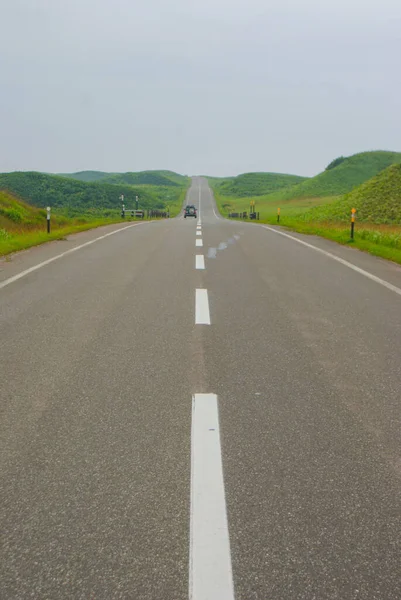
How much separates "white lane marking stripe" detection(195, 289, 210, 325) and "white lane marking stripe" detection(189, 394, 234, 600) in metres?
2.91

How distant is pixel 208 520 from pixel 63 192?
90.0m

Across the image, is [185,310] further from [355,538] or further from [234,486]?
[355,538]

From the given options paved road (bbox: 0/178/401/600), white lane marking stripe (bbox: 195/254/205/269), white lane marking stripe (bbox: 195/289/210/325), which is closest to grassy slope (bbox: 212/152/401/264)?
white lane marking stripe (bbox: 195/254/205/269)

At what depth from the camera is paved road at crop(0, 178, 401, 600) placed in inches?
87.7

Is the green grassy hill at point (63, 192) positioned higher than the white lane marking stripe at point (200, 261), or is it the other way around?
the green grassy hill at point (63, 192)

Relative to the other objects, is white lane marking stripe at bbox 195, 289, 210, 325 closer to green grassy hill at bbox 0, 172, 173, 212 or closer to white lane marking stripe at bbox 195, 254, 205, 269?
white lane marking stripe at bbox 195, 254, 205, 269

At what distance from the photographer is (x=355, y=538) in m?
2.44

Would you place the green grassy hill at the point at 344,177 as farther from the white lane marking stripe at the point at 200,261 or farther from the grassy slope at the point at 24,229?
the white lane marking stripe at the point at 200,261

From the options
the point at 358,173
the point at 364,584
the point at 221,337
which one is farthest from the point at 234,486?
the point at 358,173

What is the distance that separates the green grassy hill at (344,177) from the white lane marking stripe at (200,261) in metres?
89.9

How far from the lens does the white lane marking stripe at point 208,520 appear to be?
215cm

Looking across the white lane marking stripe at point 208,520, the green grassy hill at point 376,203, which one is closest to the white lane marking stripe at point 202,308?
the white lane marking stripe at point 208,520

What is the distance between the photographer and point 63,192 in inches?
3425

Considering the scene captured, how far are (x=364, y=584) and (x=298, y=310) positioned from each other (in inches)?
208
